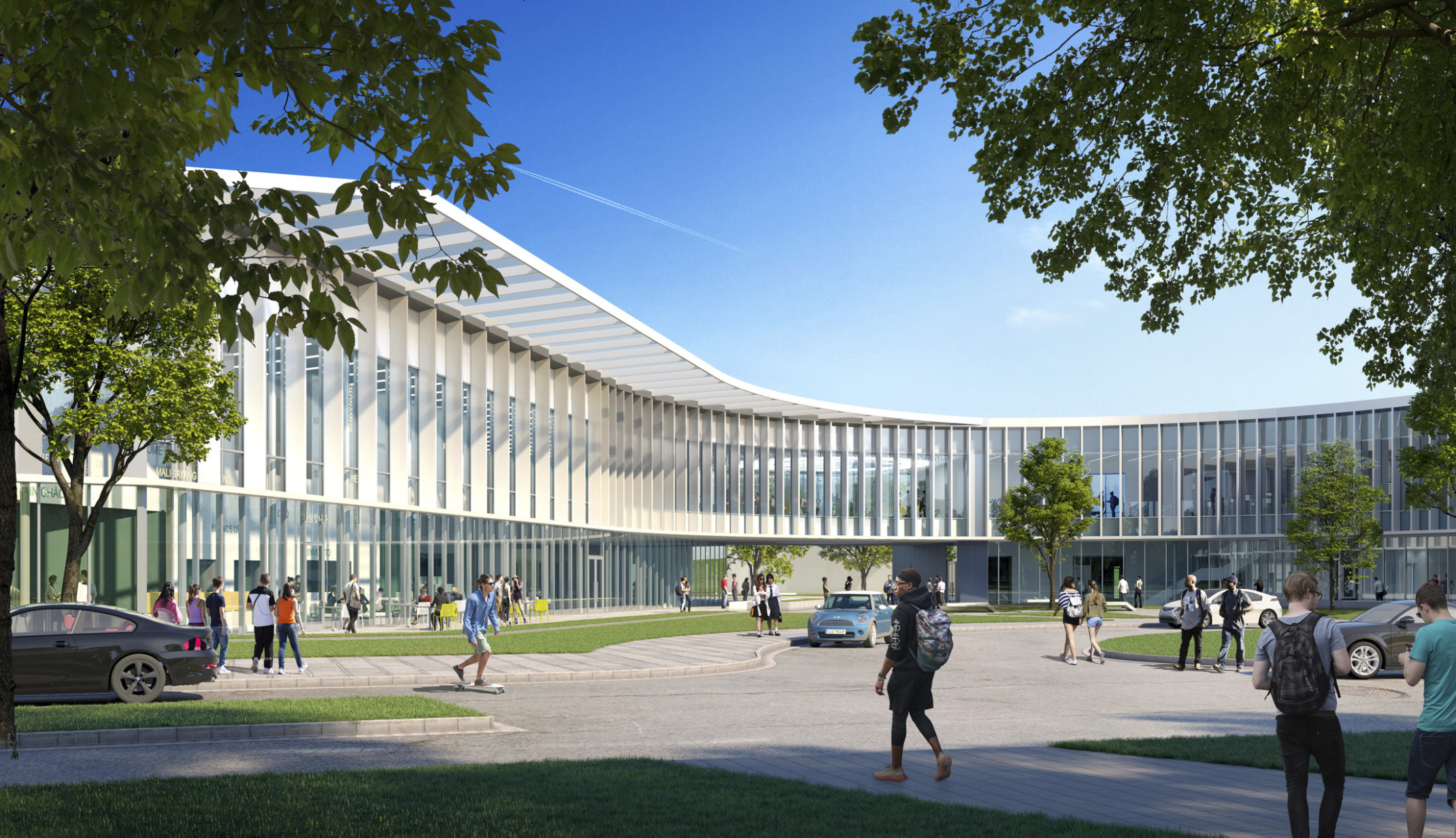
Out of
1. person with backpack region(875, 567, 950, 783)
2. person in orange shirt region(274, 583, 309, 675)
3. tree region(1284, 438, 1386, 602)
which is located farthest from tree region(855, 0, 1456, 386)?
tree region(1284, 438, 1386, 602)

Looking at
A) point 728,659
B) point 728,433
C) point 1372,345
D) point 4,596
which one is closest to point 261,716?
point 4,596

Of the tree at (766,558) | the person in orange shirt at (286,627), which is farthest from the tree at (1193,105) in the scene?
the tree at (766,558)

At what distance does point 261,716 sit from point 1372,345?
1597 centimetres

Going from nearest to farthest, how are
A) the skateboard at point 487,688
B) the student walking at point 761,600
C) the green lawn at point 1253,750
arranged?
1. the green lawn at point 1253,750
2. the skateboard at point 487,688
3. the student walking at point 761,600

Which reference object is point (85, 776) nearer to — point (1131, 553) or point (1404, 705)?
point (1404, 705)

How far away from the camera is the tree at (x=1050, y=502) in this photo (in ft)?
188

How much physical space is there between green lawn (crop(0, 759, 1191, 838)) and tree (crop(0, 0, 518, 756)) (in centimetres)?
328

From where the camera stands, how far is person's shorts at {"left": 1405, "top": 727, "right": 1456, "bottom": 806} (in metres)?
6.68

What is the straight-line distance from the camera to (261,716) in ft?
43.1

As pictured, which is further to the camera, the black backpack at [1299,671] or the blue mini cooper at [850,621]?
the blue mini cooper at [850,621]

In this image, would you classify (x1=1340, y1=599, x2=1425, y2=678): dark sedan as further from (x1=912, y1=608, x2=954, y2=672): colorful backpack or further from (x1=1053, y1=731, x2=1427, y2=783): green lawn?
(x1=912, y1=608, x2=954, y2=672): colorful backpack

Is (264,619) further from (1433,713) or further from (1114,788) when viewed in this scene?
(1433,713)

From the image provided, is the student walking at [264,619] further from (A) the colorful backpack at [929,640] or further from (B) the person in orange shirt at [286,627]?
(A) the colorful backpack at [929,640]

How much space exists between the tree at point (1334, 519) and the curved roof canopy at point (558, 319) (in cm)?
2324
